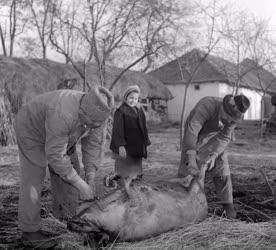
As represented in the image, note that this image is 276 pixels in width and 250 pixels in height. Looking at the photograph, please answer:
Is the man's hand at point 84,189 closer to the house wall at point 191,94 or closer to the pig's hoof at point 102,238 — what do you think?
the pig's hoof at point 102,238

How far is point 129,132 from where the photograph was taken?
18.5 ft

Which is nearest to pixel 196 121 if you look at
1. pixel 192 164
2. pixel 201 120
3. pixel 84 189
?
pixel 201 120

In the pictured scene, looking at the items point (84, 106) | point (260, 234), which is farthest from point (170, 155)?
point (84, 106)

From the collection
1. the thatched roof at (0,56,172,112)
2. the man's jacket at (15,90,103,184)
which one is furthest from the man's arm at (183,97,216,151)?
the thatched roof at (0,56,172,112)

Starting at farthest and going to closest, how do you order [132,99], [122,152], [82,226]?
1. [132,99]
2. [122,152]
3. [82,226]

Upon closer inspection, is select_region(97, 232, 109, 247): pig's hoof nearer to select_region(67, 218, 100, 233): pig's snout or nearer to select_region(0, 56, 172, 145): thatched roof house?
select_region(67, 218, 100, 233): pig's snout

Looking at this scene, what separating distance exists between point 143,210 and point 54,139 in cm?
103

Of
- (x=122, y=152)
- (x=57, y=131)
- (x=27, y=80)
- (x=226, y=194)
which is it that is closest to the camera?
(x=57, y=131)

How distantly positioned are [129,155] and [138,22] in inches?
353

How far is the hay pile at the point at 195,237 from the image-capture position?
357 cm

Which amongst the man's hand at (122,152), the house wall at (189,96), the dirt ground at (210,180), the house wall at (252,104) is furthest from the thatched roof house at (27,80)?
the house wall at (252,104)

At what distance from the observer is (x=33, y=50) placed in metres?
31.8

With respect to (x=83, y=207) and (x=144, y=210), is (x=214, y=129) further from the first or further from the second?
(x=83, y=207)

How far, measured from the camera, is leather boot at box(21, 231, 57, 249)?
11.7 ft
